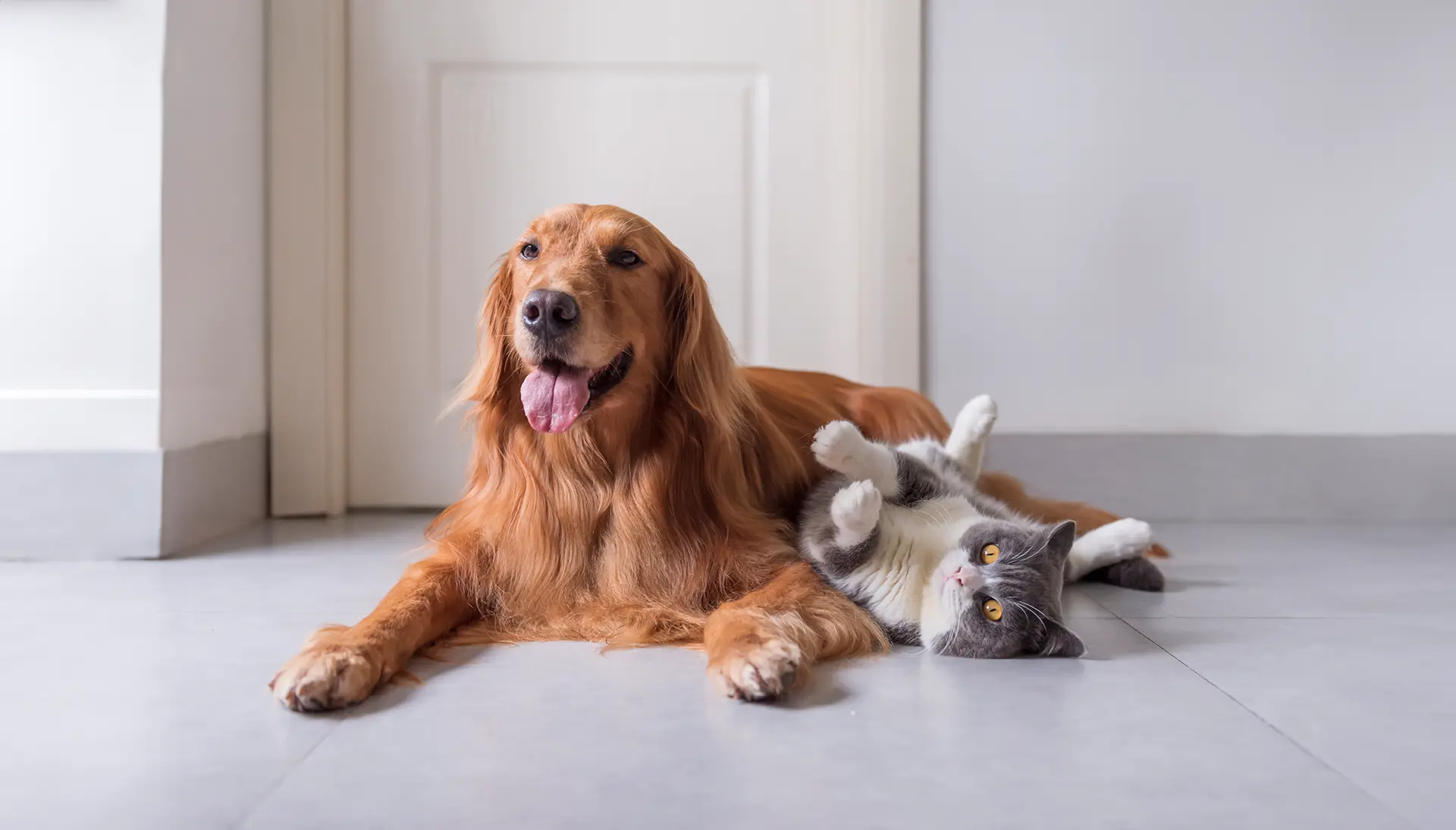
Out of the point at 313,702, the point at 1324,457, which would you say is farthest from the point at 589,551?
the point at 1324,457

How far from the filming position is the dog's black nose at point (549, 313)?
136 cm

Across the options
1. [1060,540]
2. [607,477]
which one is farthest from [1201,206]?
[607,477]

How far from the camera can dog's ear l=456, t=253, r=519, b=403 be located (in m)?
1.54

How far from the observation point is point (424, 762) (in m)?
0.99

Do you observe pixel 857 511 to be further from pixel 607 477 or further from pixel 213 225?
pixel 213 225

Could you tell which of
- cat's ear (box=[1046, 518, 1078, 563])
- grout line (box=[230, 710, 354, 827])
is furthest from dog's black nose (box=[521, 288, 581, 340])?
cat's ear (box=[1046, 518, 1078, 563])

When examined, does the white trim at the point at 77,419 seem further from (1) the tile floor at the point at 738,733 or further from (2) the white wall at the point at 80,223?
(1) the tile floor at the point at 738,733

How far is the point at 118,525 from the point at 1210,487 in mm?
2609

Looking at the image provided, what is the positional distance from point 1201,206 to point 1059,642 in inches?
69.9

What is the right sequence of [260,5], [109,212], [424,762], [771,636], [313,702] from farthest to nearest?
[260,5] → [109,212] → [771,636] → [313,702] → [424,762]

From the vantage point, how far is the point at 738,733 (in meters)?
1.08

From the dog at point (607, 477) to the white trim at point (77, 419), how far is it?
2.99 ft

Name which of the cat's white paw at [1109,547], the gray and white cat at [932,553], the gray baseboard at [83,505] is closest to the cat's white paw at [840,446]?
the gray and white cat at [932,553]

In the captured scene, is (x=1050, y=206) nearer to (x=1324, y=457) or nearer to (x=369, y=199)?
(x=1324, y=457)
